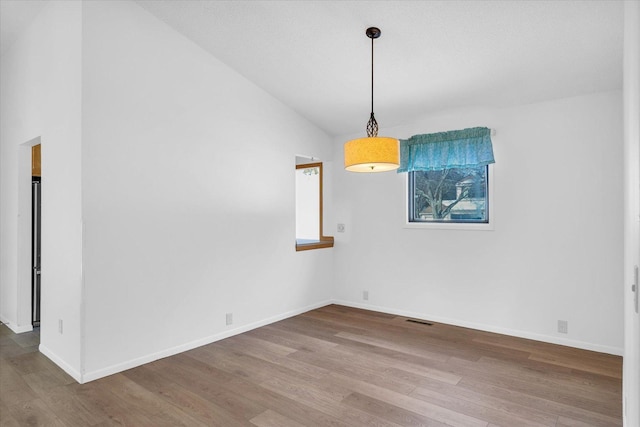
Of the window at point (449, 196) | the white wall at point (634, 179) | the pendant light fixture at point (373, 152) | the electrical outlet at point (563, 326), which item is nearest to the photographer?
the white wall at point (634, 179)

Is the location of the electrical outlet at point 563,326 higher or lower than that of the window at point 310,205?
lower

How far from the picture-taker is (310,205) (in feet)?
19.5

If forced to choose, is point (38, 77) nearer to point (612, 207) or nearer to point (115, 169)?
point (115, 169)

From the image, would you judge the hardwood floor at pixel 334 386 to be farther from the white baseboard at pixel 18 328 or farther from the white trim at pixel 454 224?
the white trim at pixel 454 224

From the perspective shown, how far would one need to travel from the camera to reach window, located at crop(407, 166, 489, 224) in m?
4.38

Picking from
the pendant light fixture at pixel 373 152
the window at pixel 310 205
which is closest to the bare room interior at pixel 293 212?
the pendant light fixture at pixel 373 152

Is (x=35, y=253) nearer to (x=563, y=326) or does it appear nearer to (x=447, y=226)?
(x=447, y=226)

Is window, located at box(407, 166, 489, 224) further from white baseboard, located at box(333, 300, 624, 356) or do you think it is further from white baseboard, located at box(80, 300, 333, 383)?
white baseboard, located at box(80, 300, 333, 383)

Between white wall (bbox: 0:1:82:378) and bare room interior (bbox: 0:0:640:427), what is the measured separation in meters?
0.03

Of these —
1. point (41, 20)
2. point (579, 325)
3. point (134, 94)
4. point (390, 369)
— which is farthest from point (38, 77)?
point (579, 325)

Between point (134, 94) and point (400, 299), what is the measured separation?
3.83m

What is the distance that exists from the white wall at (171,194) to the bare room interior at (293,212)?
0.02 metres

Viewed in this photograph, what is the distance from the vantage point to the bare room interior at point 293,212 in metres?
2.78

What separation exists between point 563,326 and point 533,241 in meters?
0.89
